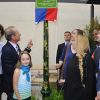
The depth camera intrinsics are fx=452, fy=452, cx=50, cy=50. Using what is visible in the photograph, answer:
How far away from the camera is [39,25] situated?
1560 centimetres

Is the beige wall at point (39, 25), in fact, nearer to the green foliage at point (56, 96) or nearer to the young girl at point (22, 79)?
the green foliage at point (56, 96)

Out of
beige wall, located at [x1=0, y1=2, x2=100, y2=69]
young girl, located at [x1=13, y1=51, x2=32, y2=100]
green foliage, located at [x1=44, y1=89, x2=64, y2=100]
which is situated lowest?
green foliage, located at [x1=44, y1=89, x2=64, y2=100]

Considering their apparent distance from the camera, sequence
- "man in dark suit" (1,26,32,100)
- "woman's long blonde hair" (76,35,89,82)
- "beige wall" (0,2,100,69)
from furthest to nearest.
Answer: "beige wall" (0,2,100,69)
"man in dark suit" (1,26,32,100)
"woman's long blonde hair" (76,35,89,82)

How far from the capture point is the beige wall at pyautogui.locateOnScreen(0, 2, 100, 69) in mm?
15578

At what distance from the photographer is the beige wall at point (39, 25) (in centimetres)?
1558

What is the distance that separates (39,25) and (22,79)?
844 centimetres

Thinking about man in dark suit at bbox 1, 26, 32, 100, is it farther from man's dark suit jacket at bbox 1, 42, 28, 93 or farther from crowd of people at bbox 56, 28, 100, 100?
crowd of people at bbox 56, 28, 100, 100

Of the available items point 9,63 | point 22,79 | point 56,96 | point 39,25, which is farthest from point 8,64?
point 39,25

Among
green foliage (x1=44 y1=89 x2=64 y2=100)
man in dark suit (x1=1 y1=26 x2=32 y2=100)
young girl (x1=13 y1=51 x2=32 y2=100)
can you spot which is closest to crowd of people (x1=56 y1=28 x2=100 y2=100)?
young girl (x1=13 y1=51 x2=32 y2=100)

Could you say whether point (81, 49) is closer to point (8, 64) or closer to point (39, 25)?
point (8, 64)

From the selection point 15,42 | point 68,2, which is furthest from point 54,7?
point 68,2

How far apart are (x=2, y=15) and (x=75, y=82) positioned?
369 inches

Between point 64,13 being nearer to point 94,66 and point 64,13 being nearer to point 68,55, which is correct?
point 68,55

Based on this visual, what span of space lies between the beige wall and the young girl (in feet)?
26.9
